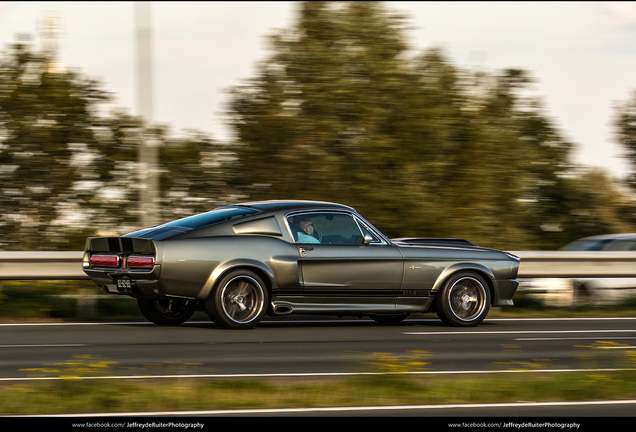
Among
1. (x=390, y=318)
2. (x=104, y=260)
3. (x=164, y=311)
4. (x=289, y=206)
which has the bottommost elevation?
(x=390, y=318)

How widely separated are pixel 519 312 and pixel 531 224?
8.87 metres

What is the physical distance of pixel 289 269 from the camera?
9781mm

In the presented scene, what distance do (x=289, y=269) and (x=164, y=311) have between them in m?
1.73

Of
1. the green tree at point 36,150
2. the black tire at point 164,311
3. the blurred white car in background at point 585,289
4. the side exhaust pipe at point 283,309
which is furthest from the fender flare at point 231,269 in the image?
the green tree at point 36,150

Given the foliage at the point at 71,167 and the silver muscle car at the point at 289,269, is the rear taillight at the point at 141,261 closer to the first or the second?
the silver muscle car at the point at 289,269

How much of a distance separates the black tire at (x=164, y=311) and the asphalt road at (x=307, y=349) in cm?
17

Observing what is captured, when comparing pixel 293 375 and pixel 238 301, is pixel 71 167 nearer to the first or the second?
pixel 238 301

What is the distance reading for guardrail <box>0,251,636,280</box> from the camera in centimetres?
1145

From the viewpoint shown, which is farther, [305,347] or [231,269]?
[231,269]

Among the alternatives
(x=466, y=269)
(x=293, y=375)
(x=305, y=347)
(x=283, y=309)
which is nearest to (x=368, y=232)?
(x=466, y=269)

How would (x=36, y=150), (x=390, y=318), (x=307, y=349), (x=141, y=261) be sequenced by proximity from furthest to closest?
(x=36, y=150), (x=390, y=318), (x=141, y=261), (x=307, y=349)

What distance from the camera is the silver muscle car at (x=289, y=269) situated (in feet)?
30.5
